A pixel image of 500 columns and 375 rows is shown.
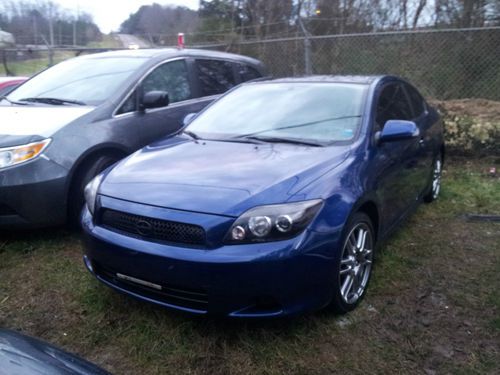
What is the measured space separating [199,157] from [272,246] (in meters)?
1.00

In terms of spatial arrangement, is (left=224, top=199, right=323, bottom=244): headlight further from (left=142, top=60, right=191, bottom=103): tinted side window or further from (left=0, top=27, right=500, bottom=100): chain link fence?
(left=0, top=27, right=500, bottom=100): chain link fence

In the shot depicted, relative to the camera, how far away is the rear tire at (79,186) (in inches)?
155

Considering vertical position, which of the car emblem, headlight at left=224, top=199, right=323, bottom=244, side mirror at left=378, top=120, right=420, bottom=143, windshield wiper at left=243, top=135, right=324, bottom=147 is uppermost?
side mirror at left=378, top=120, right=420, bottom=143

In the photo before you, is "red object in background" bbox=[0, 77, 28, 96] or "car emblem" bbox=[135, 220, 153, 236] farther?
"red object in background" bbox=[0, 77, 28, 96]

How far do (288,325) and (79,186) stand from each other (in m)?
2.17

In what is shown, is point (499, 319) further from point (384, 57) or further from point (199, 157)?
point (384, 57)

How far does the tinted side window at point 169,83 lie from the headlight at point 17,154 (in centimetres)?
100

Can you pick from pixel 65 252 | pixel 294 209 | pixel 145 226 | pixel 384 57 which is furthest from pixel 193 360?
pixel 384 57

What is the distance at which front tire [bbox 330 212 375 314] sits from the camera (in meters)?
2.77

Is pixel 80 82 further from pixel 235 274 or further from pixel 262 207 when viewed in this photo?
pixel 235 274

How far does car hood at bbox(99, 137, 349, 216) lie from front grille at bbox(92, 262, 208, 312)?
435 millimetres

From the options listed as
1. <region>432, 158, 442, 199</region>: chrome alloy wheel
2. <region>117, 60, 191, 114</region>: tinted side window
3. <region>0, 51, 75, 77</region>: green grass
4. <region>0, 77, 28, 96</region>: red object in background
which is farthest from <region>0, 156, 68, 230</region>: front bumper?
<region>0, 51, 75, 77</region>: green grass

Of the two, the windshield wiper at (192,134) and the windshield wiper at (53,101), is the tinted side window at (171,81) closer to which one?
the windshield wiper at (53,101)

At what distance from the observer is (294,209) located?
8.24ft
